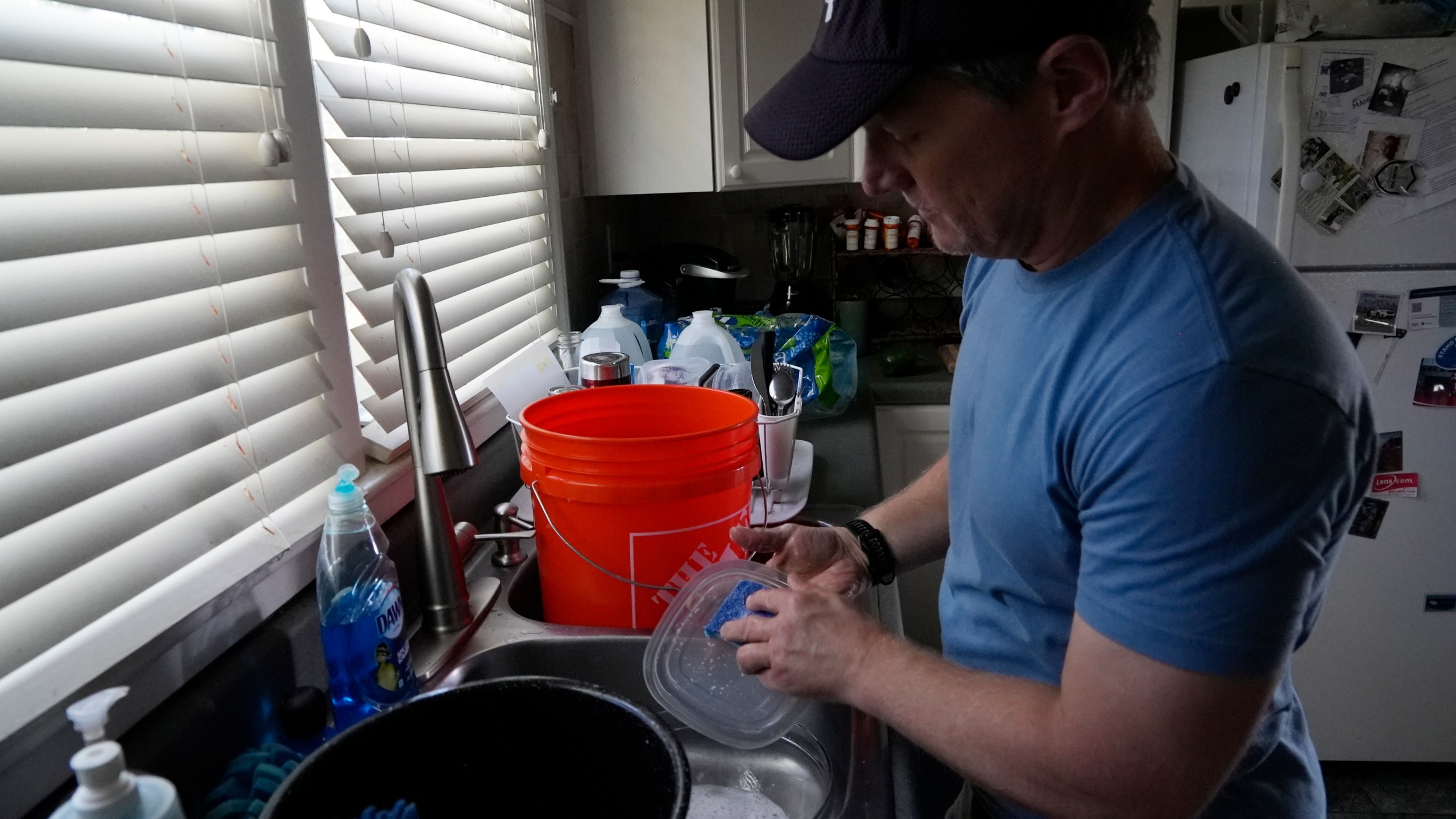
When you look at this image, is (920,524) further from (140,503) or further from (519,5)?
(519,5)

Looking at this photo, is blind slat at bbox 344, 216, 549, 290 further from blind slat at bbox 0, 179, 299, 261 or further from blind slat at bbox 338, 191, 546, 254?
blind slat at bbox 0, 179, 299, 261

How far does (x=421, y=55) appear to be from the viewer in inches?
53.9

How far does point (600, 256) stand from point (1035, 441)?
1.89 meters

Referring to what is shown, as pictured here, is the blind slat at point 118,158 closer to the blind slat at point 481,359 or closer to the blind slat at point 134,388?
the blind slat at point 134,388

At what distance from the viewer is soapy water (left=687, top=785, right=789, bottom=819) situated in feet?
2.89

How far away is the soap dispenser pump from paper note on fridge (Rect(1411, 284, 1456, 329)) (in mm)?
2485

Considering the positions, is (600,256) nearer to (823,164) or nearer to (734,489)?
(823,164)

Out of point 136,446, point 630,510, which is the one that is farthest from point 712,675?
point 136,446

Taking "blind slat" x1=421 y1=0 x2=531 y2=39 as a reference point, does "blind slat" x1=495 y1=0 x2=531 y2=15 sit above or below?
above

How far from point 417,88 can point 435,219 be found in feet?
0.64

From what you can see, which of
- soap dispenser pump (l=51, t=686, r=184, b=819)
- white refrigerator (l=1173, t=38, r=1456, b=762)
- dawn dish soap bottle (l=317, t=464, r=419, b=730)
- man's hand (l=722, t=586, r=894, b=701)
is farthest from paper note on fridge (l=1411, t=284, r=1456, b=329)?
soap dispenser pump (l=51, t=686, r=184, b=819)

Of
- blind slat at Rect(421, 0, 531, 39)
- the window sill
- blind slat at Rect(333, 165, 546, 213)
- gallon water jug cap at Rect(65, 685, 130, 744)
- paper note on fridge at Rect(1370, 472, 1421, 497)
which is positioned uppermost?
blind slat at Rect(421, 0, 531, 39)

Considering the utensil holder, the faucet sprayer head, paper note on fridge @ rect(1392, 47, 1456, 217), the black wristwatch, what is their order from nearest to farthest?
the faucet sprayer head < the black wristwatch < the utensil holder < paper note on fridge @ rect(1392, 47, 1456, 217)

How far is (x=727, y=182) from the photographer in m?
2.33
